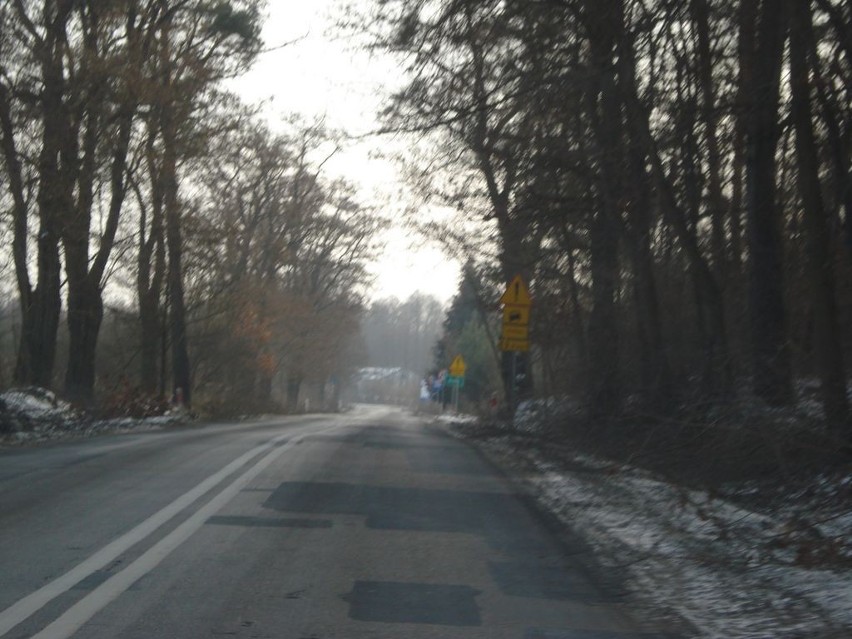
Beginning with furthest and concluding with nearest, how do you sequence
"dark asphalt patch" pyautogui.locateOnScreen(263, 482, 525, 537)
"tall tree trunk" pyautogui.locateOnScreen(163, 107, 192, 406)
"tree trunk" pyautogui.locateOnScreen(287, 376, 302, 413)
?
"tree trunk" pyautogui.locateOnScreen(287, 376, 302, 413)
"tall tree trunk" pyautogui.locateOnScreen(163, 107, 192, 406)
"dark asphalt patch" pyautogui.locateOnScreen(263, 482, 525, 537)

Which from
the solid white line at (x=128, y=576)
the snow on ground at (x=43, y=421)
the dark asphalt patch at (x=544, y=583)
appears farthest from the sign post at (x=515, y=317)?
the dark asphalt patch at (x=544, y=583)

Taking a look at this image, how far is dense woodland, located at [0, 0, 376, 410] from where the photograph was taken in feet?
89.6

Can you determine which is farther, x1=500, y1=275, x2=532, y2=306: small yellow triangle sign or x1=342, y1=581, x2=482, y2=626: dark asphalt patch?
x1=500, y1=275, x2=532, y2=306: small yellow triangle sign

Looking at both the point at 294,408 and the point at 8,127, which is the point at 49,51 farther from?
the point at 294,408

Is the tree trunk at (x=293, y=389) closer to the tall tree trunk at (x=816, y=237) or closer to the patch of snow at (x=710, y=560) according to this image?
the patch of snow at (x=710, y=560)

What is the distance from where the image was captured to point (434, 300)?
460 ft

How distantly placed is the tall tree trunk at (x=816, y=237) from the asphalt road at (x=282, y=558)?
3.42 metres

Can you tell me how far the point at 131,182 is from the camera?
104 ft

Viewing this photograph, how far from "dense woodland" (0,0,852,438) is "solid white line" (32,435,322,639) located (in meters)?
6.26

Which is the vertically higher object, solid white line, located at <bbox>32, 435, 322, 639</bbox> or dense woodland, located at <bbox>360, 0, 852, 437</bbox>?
dense woodland, located at <bbox>360, 0, 852, 437</bbox>

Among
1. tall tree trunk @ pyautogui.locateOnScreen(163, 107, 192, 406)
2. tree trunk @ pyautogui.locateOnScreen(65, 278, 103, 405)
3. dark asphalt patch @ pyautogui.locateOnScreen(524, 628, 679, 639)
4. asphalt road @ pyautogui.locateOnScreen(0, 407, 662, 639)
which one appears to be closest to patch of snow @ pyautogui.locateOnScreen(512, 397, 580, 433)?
asphalt road @ pyautogui.locateOnScreen(0, 407, 662, 639)

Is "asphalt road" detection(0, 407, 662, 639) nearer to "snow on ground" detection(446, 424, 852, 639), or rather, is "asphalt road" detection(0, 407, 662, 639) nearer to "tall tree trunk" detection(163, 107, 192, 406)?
"snow on ground" detection(446, 424, 852, 639)

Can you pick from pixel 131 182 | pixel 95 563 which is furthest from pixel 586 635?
pixel 131 182

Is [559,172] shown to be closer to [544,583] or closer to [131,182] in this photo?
[544,583]
